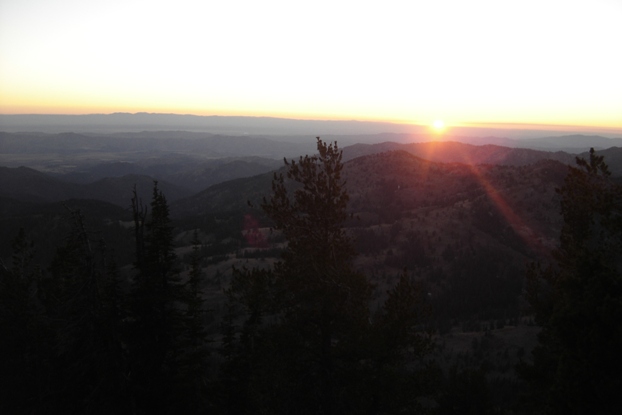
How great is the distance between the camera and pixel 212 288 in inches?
1448

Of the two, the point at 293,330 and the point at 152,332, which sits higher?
the point at 293,330

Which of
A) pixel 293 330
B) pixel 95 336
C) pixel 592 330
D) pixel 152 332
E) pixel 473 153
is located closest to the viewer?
pixel 592 330

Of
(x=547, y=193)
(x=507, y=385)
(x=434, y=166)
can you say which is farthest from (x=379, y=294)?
(x=434, y=166)

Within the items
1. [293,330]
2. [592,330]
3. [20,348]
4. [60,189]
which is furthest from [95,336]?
[60,189]

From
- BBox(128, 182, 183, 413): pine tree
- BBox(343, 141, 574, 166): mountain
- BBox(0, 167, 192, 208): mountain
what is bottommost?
BBox(0, 167, 192, 208): mountain

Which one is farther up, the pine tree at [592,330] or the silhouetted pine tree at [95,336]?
the pine tree at [592,330]

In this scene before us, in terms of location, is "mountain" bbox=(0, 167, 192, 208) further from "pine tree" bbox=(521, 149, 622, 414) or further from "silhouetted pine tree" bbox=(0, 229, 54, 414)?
"pine tree" bbox=(521, 149, 622, 414)

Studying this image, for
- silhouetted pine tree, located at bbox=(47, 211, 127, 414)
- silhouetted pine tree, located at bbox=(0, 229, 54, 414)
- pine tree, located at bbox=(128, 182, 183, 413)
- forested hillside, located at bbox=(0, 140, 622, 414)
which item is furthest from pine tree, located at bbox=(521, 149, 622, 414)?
silhouetted pine tree, located at bbox=(0, 229, 54, 414)

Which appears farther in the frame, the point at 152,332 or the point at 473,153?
the point at 473,153

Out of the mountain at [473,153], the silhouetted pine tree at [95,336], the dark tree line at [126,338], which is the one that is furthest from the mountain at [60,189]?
the silhouetted pine tree at [95,336]

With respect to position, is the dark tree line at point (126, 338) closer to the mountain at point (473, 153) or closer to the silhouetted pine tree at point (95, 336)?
the silhouetted pine tree at point (95, 336)

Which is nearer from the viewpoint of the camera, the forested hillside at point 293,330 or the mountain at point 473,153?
the forested hillside at point 293,330

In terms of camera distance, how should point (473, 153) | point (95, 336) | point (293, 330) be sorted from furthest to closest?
point (473, 153), point (95, 336), point (293, 330)

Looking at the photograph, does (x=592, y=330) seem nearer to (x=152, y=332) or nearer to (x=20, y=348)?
(x=152, y=332)
